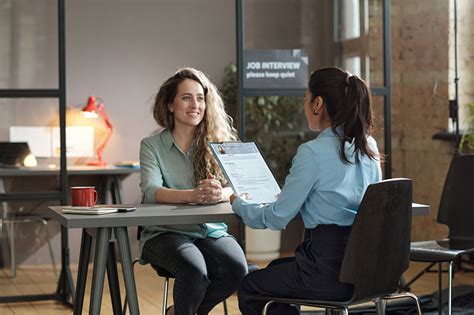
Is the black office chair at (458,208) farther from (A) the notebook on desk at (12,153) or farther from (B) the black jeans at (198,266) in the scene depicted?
(A) the notebook on desk at (12,153)

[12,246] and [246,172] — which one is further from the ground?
[246,172]

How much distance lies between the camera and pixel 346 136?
3.09 metres

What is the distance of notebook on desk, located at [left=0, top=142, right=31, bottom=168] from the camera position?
5746 mm

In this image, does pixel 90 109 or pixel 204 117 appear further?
pixel 90 109

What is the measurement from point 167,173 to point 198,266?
507mm

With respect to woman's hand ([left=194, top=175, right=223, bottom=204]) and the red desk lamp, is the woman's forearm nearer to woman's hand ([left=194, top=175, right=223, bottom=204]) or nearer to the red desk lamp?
woman's hand ([left=194, top=175, right=223, bottom=204])

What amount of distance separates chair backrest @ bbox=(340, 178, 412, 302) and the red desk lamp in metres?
4.84

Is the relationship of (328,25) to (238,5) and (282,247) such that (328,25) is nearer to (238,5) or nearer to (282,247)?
(238,5)

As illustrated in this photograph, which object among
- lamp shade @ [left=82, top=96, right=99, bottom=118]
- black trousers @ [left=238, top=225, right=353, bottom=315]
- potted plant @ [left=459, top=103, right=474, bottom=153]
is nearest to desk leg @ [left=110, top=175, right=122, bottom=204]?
lamp shade @ [left=82, top=96, right=99, bottom=118]

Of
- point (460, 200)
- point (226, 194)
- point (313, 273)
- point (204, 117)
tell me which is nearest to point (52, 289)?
point (204, 117)

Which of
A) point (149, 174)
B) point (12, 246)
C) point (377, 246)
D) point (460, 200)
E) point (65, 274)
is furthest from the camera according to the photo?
point (12, 246)

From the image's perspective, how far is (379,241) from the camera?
3018 mm

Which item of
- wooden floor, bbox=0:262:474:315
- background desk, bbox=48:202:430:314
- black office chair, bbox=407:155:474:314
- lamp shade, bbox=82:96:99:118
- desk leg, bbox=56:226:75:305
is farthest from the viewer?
lamp shade, bbox=82:96:99:118

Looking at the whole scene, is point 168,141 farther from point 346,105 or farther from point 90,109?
point 90,109
